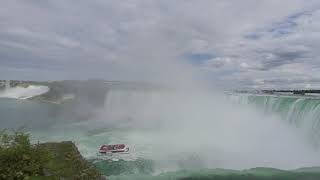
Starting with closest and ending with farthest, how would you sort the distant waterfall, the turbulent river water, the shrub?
the shrub < the turbulent river water < the distant waterfall

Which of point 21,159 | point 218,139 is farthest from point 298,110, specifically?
point 21,159

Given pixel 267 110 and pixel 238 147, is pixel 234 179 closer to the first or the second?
pixel 238 147

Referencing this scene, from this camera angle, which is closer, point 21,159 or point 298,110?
point 21,159

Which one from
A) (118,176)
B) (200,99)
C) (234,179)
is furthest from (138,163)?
(200,99)

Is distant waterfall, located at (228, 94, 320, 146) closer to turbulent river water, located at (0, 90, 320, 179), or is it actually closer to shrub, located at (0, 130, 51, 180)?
turbulent river water, located at (0, 90, 320, 179)

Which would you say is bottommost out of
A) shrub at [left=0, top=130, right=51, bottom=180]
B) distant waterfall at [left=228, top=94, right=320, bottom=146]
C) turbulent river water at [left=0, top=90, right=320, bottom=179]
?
turbulent river water at [left=0, top=90, right=320, bottom=179]

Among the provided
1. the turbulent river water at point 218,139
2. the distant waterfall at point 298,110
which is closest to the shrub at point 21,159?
the turbulent river water at point 218,139

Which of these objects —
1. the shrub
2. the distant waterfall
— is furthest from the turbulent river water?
the shrub

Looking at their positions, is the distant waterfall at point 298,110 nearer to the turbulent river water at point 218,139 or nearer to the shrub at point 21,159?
the turbulent river water at point 218,139

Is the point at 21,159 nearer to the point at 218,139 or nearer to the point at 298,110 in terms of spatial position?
the point at 298,110
